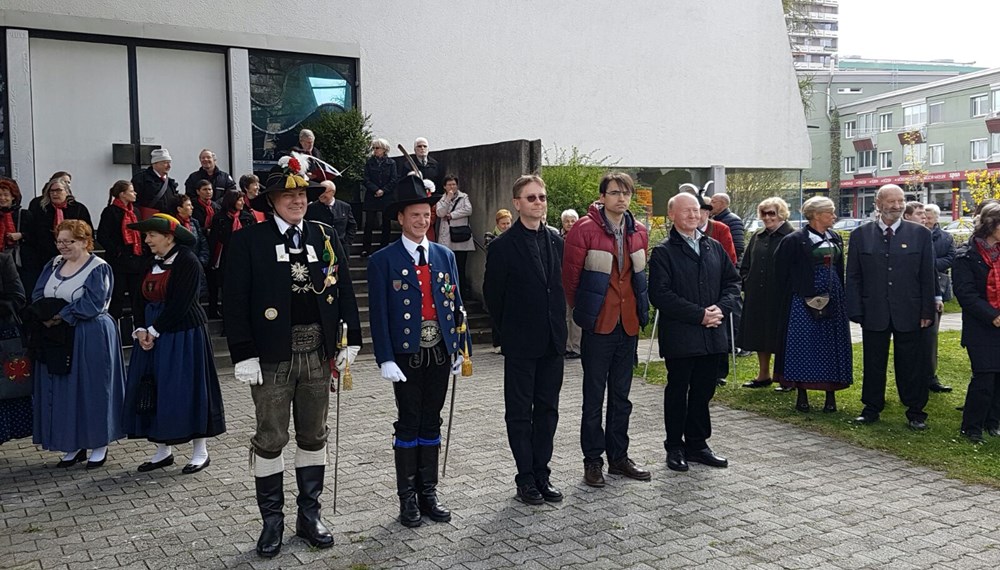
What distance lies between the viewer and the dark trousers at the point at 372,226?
13523 mm

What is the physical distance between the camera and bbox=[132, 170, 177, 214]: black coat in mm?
11242

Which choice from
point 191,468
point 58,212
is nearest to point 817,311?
point 191,468

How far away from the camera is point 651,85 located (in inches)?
821

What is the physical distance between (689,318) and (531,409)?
51.0 inches

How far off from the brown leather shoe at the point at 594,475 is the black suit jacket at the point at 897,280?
296cm

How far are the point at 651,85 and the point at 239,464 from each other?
16104 mm

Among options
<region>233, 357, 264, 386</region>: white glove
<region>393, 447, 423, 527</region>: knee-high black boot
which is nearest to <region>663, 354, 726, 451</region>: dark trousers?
<region>393, 447, 423, 527</region>: knee-high black boot

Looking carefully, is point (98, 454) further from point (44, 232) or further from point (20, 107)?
point (20, 107)

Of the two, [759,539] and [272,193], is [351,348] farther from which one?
[759,539]

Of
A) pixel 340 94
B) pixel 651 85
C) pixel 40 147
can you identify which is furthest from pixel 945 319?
pixel 40 147

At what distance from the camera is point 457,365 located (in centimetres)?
555

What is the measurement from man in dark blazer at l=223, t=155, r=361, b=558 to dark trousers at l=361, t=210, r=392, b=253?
805 cm

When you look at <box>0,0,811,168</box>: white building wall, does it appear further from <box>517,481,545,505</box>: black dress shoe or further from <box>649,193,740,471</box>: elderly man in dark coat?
<box>517,481,545,505</box>: black dress shoe

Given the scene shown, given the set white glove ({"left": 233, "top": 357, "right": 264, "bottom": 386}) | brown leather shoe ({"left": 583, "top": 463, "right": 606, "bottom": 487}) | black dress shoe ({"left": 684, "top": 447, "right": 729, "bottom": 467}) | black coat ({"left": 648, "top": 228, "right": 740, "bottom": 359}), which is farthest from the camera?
black dress shoe ({"left": 684, "top": 447, "right": 729, "bottom": 467})
